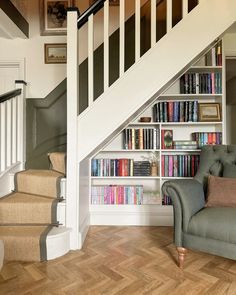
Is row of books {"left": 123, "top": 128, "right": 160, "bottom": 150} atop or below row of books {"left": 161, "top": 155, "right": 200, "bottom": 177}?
atop

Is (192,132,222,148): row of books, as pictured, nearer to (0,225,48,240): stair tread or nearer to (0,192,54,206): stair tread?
(0,192,54,206): stair tread

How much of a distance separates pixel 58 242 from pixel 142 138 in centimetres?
144

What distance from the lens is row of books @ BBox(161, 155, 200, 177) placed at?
2859mm

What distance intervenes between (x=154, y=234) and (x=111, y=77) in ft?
6.16

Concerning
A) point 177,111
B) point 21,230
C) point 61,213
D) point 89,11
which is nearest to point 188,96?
point 177,111

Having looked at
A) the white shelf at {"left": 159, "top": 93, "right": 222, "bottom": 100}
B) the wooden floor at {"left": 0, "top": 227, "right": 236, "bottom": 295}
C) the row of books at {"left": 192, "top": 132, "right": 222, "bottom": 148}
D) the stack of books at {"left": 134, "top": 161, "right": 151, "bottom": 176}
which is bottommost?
the wooden floor at {"left": 0, "top": 227, "right": 236, "bottom": 295}

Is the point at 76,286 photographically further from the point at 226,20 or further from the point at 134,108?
the point at 226,20

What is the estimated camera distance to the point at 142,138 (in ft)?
9.36

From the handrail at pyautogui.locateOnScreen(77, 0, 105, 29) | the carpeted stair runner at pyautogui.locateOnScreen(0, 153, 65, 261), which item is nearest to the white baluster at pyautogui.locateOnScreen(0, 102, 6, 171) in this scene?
the carpeted stair runner at pyautogui.locateOnScreen(0, 153, 65, 261)

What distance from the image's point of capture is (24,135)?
2.97 metres

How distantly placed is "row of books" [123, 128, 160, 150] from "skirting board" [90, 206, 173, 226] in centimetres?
75

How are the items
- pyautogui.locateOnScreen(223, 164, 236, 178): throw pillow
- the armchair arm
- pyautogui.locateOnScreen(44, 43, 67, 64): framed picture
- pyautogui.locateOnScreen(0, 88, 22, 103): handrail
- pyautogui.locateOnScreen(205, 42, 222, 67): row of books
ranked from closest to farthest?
the armchair arm, pyautogui.locateOnScreen(223, 164, 236, 178): throw pillow, pyautogui.locateOnScreen(0, 88, 22, 103): handrail, pyautogui.locateOnScreen(205, 42, 222, 67): row of books, pyautogui.locateOnScreen(44, 43, 67, 64): framed picture

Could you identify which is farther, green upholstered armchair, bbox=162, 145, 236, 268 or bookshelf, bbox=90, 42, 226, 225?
bookshelf, bbox=90, 42, 226, 225

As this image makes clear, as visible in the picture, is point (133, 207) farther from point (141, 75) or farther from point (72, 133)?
point (141, 75)
